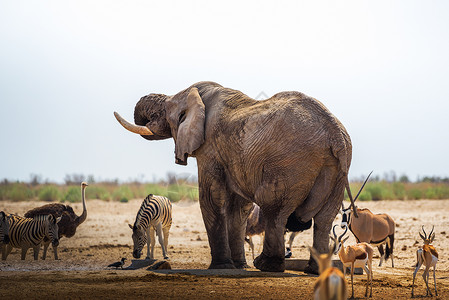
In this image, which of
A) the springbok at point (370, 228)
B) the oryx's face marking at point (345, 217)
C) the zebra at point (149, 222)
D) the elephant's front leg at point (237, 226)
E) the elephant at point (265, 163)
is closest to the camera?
the elephant at point (265, 163)

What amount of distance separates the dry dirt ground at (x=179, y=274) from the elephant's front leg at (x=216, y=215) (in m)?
0.58

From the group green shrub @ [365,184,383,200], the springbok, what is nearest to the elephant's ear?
the springbok

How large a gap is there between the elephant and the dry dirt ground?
2.63 feet

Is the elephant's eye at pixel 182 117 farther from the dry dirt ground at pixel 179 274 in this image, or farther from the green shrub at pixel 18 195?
the green shrub at pixel 18 195

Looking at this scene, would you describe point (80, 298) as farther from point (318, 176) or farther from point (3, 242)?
point (3, 242)

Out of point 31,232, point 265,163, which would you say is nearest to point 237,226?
point 265,163

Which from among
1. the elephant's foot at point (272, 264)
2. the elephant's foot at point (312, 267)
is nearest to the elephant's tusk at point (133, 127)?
the elephant's foot at point (272, 264)

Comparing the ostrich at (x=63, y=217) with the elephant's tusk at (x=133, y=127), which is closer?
the elephant's tusk at (x=133, y=127)

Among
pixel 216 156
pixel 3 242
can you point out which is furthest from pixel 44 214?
pixel 216 156

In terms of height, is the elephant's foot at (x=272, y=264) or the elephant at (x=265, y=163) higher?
the elephant at (x=265, y=163)

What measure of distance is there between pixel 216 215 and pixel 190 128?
1595 millimetres

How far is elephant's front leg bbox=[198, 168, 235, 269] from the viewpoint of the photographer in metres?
11.7

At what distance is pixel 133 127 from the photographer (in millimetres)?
13430

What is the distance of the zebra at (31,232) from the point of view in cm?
1437
